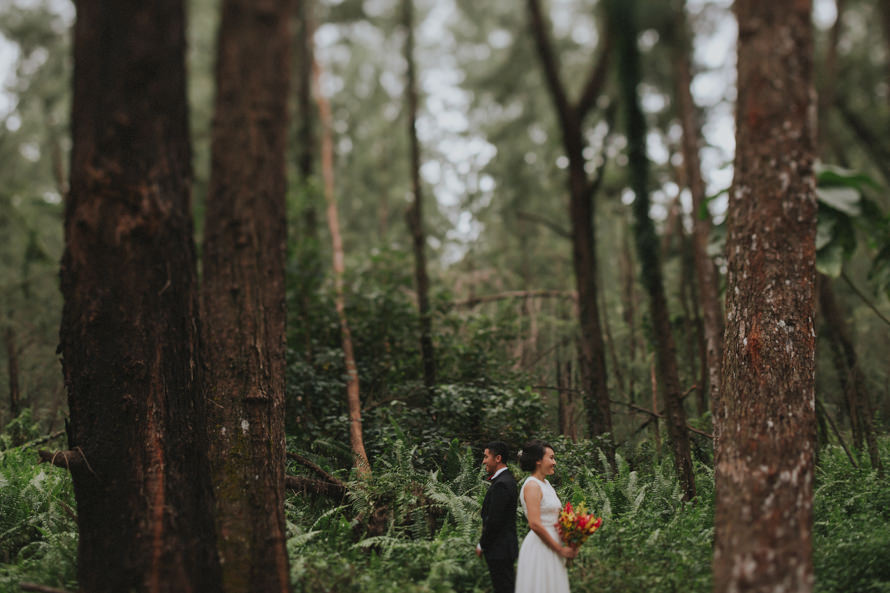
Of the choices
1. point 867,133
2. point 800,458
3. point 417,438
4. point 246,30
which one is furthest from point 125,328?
point 867,133

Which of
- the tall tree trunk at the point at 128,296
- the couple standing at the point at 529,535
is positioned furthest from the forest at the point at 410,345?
the couple standing at the point at 529,535

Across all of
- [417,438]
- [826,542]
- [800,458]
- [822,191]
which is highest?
[822,191]

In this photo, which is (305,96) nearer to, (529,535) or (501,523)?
(501,523)

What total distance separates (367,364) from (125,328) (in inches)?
299

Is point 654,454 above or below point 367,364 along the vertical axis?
below

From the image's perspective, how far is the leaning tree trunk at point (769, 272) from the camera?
13.1ft

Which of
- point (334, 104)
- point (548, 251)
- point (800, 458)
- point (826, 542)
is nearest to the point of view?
point (800, 458)

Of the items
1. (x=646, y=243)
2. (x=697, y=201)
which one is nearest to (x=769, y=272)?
(x=646, y=243)

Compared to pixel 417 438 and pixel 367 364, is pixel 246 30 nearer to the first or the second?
pixel 417 438

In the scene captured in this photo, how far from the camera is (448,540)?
244 inches

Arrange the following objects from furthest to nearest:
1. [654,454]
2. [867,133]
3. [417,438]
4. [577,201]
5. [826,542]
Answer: [867,133]
[577,201]
[654,454]
[417,438]
[826,542]

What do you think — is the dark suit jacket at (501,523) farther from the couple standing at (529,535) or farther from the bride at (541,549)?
the bride at (541,549)

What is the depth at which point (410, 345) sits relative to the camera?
11883 millimetres

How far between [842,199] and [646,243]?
2.60m
